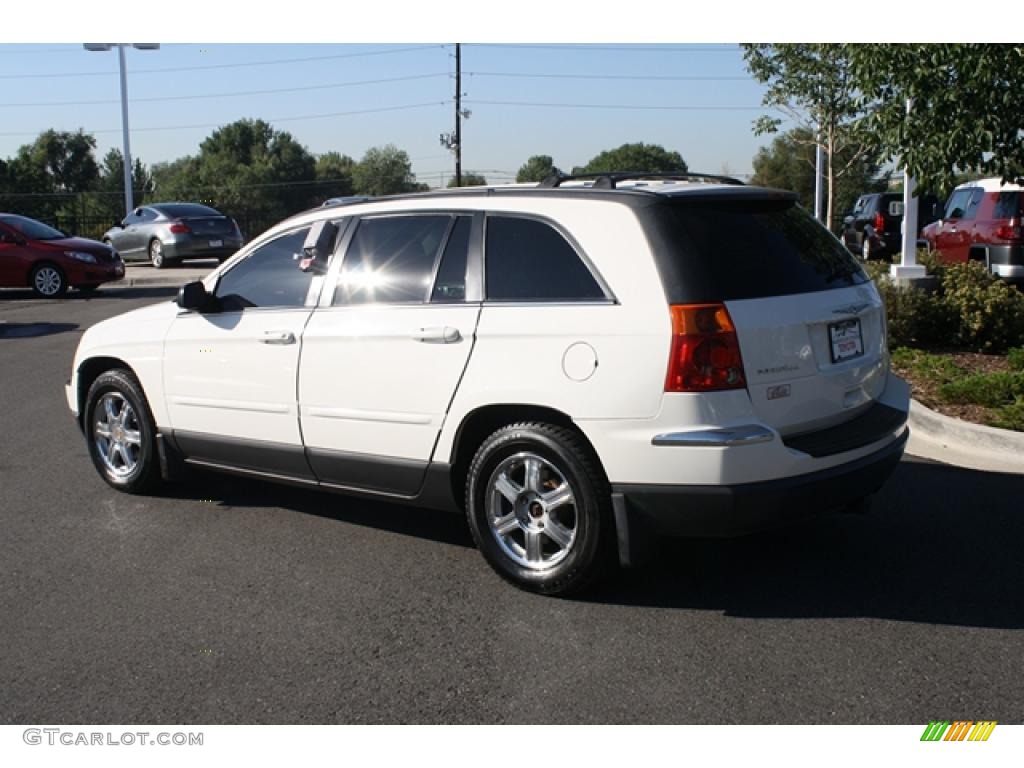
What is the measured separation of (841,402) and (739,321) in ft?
2.46

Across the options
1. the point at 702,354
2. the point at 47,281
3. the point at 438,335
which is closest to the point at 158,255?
the point at 47,281

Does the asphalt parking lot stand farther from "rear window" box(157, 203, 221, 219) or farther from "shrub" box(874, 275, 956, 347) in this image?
"rear window" box(157, 203, 221, 219)

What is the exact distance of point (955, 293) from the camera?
34.3 feet

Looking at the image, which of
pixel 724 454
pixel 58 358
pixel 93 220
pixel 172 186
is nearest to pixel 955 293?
pixel 724 454

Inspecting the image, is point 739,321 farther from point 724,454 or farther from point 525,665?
point 525,665

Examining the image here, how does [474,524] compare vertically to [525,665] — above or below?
above

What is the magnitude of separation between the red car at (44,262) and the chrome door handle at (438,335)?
15.8m

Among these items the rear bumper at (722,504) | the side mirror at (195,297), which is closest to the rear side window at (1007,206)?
the rear bumper at (722,504)

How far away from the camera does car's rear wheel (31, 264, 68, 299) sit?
18.8 metres

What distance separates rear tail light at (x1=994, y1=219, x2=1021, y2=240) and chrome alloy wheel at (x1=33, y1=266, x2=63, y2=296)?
1530 centimetres

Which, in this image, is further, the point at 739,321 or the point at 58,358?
the point at 58,358

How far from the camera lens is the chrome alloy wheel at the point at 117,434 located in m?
6.47

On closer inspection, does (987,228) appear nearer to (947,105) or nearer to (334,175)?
(947,105)

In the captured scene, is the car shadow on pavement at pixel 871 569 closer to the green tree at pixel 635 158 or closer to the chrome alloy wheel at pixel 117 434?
the chrome alloy wheel at pixel 117 434
